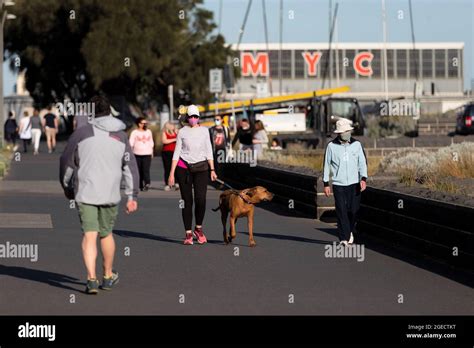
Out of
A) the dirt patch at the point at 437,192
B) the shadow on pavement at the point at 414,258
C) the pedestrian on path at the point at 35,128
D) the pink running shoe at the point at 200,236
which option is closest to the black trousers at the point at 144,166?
the dirt patch at the point at 437,192

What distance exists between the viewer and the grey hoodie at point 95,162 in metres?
11.6

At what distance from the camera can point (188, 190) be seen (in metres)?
16.7

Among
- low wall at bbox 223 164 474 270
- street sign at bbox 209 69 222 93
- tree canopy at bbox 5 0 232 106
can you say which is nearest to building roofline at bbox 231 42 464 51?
tree canopy at bbox 5 0 232 106

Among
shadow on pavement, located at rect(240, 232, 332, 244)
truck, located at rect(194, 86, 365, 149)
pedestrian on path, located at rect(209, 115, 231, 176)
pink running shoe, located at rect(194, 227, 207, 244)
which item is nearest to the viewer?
pink running shoe, located at rect(194, 227, 207, 244)

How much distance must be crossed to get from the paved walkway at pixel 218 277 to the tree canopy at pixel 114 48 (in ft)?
163

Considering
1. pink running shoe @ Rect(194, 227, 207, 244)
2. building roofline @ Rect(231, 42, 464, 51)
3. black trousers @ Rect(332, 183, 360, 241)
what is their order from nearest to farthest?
black trousers @ Rect(332, 183, 360, 241)
pink running shoe @ Rect(194, 227, 207, 244)
building roofline @ Rect(231, 42, 464, 51)

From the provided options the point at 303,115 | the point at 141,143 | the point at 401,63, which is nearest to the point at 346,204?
the point at 141,143

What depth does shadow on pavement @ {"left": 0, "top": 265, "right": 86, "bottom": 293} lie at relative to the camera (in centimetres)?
1254

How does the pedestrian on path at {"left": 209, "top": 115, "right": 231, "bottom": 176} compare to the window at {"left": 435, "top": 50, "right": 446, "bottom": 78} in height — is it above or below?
below

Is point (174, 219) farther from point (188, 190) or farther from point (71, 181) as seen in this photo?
point (71, 181)

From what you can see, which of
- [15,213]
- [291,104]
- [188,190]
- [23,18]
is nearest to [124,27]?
[23,18]

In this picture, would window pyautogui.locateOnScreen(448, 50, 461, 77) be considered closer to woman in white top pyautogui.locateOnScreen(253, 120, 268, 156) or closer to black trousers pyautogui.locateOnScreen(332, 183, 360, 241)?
woman in white top pyautogui.locateOnScreen(253, 120, 268, 156)

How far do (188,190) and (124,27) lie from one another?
2142 inches

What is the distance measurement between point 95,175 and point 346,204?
540cm
